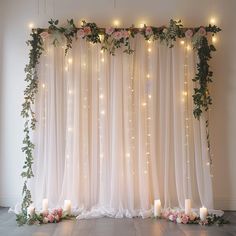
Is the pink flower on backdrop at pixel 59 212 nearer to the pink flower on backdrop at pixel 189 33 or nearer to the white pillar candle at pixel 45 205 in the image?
the white pillar candle at pixel 45 205

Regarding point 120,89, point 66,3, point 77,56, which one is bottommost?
point 120,89

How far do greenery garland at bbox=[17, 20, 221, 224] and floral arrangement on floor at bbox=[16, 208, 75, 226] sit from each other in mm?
435

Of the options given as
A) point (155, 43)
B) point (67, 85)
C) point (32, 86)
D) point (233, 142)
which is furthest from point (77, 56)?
point (233, 142)

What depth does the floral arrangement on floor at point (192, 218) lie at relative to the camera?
11.6 ft

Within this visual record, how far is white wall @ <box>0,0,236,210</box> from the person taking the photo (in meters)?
4.12

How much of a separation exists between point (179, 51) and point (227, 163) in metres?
1.53

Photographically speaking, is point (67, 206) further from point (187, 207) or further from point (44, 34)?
point (44, 34)

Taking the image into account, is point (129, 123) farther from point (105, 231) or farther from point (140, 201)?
point (105, 231)

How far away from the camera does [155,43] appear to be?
4.08 m

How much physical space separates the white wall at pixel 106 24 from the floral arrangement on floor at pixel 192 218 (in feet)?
1.79

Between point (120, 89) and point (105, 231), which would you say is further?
point (120, 89)

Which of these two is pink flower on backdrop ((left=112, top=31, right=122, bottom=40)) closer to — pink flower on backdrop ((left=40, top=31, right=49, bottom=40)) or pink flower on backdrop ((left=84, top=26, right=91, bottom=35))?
pink flower on backdrop ((left=84, top=26, right=91, bottom=35))

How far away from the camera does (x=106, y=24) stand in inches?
164

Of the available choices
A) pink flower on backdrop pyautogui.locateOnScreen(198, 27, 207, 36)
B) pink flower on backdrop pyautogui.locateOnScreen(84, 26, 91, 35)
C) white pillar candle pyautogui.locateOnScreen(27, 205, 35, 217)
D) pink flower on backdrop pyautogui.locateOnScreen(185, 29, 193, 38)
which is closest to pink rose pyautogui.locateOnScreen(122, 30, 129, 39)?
pink flower on backdrop pyautogui.locateOnScreen(84, 26, 91, 35)
